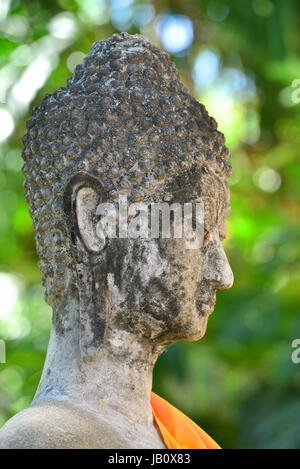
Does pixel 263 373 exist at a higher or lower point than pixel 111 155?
lower

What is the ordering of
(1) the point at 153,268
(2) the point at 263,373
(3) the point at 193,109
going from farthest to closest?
(2) the point at 263,373, (3) the point at 193,109, (1) the point at 153,268

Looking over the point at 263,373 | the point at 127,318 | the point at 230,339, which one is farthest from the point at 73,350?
the point at 263,373

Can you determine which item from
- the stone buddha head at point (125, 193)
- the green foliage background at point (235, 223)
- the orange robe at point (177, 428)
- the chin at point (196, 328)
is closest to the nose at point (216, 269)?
the stone buddha head at point (125, 193)

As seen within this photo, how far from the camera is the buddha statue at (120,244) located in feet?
9.42

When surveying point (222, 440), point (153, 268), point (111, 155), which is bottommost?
point (222, 440)

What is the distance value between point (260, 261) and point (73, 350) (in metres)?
7.84

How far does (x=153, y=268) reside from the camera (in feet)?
9.43

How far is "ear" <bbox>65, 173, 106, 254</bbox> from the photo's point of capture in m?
2.92

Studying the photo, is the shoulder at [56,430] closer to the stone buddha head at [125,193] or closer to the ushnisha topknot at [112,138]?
the stone buddha head at [125,193]

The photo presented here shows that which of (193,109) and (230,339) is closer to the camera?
(193,109)

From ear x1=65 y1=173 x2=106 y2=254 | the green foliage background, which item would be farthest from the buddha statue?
the green foliage background

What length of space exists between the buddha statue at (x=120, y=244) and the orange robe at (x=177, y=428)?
0.27 feet

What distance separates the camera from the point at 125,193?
2934mm
